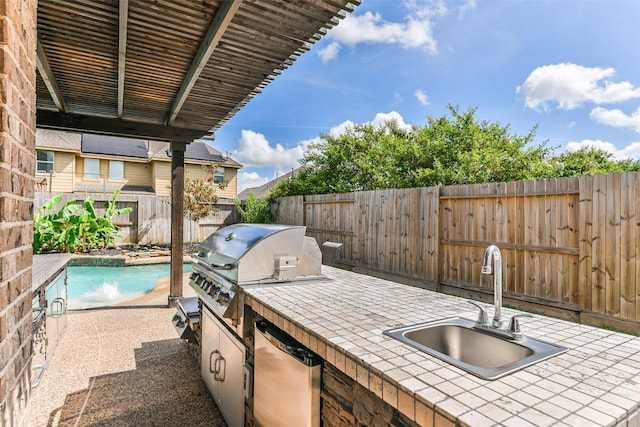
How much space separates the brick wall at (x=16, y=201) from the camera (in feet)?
3.11

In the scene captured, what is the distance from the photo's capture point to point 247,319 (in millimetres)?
2459

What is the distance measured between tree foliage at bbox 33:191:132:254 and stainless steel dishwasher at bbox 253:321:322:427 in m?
8.90

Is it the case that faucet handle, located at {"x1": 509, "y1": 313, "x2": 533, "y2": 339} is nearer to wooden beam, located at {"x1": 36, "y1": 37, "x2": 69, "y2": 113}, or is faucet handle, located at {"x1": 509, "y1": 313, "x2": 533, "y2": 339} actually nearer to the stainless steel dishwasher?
the stainless steel dishwasher

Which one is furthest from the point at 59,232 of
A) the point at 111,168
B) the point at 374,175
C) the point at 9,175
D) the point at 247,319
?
the point at 9,175

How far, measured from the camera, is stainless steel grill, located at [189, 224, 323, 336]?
2.53m

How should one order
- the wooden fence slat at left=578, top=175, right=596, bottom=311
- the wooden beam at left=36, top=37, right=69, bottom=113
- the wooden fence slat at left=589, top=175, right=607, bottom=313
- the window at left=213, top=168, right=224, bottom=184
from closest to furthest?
the wooden beam at left=36, top=37, right=69, bottom=113, the wooden fence slat at left=589, top=175, right=607, bottom=313, the wooden fence slat at left=578, top=175, right=596, bottom=311, the window at left=213, top=168, right=224, bottom=184

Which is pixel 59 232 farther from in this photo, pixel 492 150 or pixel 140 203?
pixel 492 150

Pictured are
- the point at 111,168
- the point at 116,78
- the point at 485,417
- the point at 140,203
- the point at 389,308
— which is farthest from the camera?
the point at 111,168

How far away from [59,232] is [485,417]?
1209 centimetres

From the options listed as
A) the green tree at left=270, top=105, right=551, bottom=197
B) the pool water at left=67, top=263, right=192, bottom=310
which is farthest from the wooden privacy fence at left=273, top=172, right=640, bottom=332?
the pool water at left=67, top=263, right=192, bottom=310

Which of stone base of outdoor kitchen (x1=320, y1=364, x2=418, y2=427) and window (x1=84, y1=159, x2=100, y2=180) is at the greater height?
window (x1=84, y1=159, x2=100, y2=180)

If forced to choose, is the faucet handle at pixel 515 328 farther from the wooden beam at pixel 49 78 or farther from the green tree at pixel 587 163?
the green tree at pixel 587 163

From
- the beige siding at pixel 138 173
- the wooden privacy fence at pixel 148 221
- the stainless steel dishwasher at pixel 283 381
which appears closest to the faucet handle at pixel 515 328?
the stainless steel dishwasher at pixel 283 381

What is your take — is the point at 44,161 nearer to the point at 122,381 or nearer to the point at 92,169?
the point at 92,169
